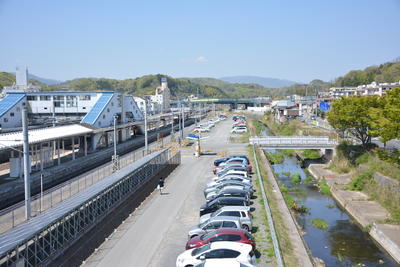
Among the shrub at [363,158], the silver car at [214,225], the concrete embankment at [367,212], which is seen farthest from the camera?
the shrub at [363,158]

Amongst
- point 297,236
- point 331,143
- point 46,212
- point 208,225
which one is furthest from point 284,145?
point 46,212

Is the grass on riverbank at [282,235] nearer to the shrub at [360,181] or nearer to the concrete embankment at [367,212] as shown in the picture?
the concrete embankment at [367,212]

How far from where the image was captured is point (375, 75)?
137875 millimetres

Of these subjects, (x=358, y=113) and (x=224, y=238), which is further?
(x=358, y=113)

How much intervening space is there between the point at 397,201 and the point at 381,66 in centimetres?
13629

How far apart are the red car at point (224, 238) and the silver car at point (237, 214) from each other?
205cm

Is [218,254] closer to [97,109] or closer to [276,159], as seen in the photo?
[97,109]

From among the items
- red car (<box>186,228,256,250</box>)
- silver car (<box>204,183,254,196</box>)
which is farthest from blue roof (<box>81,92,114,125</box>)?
red car (<box>186,228,256,250</box>)

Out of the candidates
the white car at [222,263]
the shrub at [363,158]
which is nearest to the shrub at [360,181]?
the shrub at [363,158]

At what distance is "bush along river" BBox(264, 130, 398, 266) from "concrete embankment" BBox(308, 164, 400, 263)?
38cm

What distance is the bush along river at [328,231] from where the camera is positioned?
730 inches

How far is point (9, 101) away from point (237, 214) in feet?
103

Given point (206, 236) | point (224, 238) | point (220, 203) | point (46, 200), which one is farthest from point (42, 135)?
point (224, 238)

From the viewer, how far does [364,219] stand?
75.7 feet
